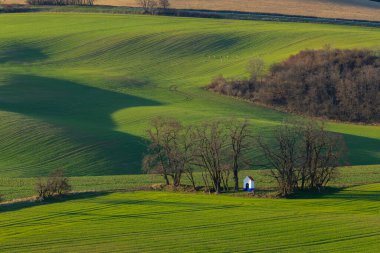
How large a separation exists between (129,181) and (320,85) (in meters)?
31.3

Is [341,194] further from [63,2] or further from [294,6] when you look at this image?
[63,2]

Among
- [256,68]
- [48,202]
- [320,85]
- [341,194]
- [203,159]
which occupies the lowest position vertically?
[320,85]

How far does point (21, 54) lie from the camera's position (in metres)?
89.7

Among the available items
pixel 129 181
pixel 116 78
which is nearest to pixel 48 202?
pixel 129 181

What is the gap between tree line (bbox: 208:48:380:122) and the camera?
7131cm

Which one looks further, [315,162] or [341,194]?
[315,162]

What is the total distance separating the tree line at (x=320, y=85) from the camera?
71.3 metres

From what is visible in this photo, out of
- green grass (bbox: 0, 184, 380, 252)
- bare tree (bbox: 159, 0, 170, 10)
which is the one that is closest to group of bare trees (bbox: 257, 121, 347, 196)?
green grass (bbox: 0, 184, 380, 252)

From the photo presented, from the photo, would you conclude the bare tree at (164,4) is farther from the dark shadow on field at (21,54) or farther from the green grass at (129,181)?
the green grass at (129,181)

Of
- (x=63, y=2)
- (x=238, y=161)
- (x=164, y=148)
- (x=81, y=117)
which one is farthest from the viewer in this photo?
(x=63, y=2)

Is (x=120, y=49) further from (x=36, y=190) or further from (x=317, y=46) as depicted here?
(x=36, y=190)

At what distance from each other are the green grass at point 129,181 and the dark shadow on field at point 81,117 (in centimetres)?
320

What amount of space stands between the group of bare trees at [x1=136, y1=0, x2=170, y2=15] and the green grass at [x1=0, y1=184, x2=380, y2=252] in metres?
64.7

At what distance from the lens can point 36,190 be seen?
4159 centimetres
